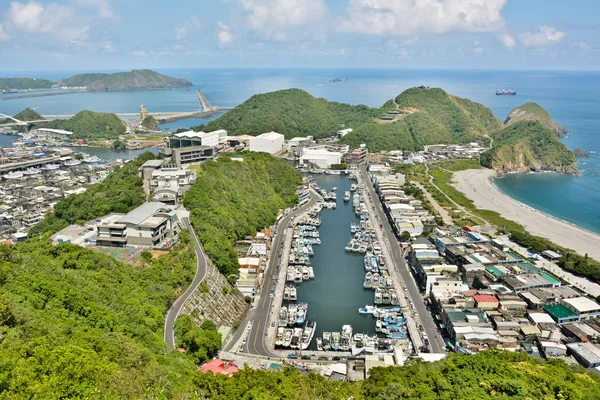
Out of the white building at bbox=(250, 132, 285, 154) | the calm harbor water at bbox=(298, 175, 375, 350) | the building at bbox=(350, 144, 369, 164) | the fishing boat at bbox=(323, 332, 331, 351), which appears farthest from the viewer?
the white building at bbox=(250, 132, 285, 154)

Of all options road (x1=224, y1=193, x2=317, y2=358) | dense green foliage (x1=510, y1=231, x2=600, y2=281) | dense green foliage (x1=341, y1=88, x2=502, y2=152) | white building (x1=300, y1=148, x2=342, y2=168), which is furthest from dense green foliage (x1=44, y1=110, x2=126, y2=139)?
dense green foliage (x1=510, y1=231, x2=600, y2=281)

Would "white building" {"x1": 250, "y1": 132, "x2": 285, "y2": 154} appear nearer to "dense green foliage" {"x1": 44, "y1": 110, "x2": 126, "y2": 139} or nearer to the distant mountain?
"dense green foliage" {"x1": 44, "y1": 110, "x2": 126, "y2": 139}

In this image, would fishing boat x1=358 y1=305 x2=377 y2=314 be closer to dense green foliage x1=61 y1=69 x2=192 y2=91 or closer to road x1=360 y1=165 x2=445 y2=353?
road x1=360 y1=165 x2=445 y2=353

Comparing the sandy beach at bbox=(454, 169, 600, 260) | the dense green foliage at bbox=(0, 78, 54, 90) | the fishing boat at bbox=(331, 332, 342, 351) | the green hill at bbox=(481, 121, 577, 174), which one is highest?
the dense green foliage at bbox=(0, 78, 54, 90)

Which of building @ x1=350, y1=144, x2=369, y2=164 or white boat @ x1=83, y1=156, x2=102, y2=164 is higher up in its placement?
white boat @ x1=83, y1=156, x2=102, y2=164

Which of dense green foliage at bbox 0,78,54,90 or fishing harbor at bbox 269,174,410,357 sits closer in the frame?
fishing harbor at bbox 269,174,410,357

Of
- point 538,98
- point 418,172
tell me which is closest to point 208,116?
point 418,172

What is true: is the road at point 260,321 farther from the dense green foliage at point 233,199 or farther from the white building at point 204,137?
the white building at point 204,137

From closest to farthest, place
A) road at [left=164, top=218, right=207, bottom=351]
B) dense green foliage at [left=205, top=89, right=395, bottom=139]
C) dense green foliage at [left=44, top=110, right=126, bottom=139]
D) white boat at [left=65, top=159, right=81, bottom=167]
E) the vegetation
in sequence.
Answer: road at [left=164, top=218, right=207, bottom=351] → white boat at [left=65, top=159, right=81, bottom=167] → dense green foliage at [left=205, top=89, right=395, bottom=139] → dense green foliage at [left=44, top=110, right=126, bottom=139] → the vegetation
